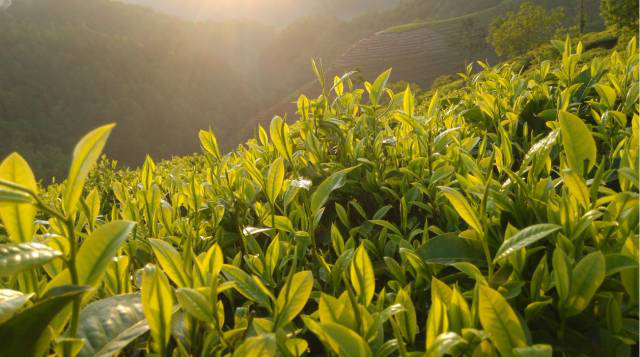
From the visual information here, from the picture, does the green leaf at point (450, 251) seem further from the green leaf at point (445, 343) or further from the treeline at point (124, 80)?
the treeline at point (124, 80)

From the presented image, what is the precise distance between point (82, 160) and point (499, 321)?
661 millimetres

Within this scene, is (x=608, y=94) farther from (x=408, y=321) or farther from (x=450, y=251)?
(x=408, y=321)

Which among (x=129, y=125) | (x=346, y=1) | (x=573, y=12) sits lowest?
(x=129, y=125)

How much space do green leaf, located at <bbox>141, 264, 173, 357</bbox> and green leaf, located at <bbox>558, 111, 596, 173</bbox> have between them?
0.87 m

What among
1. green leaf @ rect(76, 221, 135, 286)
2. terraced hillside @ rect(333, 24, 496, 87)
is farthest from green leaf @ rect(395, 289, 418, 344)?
terraced hillside @ rect(333, 24, 496, 87)

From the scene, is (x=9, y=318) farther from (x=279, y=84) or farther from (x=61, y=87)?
(x=279, y=84)

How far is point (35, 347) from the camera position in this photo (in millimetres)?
624

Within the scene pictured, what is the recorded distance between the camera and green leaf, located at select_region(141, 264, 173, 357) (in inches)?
26.2

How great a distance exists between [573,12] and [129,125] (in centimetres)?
8221

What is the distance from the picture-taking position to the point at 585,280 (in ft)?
2.37

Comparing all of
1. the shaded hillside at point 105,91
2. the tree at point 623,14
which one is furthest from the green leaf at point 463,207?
the shaded hillside at point 105,91

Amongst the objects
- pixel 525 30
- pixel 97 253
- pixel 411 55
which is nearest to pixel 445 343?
pixel 97 253

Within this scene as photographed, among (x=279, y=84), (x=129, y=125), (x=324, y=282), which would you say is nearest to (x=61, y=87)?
(x=129, y=125)

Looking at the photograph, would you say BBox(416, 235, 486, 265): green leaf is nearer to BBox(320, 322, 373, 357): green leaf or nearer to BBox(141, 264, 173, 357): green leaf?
BBox(320, 322, 373, 357): green leaf
